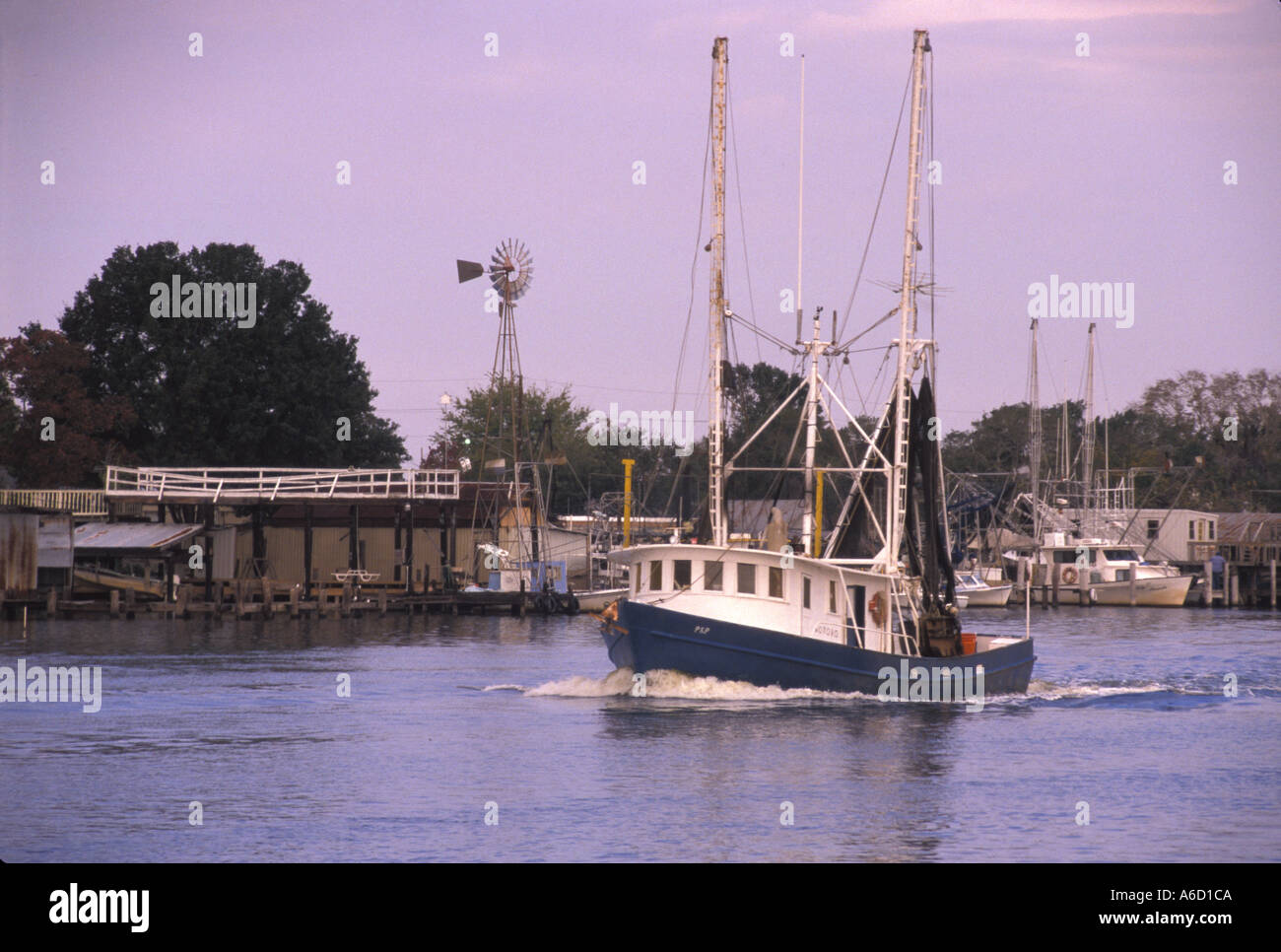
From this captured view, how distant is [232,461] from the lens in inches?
3472

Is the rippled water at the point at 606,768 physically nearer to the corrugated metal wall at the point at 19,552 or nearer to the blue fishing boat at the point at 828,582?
the blue fishing boat at the point at 828,582

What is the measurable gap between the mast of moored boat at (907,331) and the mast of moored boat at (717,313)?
4.02 meters

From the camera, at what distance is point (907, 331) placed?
38.8 m

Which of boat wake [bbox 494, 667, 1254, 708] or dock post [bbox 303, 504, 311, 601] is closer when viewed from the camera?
boat wake [bbox 494, 667, 1254, 708]

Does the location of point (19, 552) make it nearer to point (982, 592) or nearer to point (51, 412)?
point (51, 412)

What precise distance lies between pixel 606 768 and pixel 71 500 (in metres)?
53.8

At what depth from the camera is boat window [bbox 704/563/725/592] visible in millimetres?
35781

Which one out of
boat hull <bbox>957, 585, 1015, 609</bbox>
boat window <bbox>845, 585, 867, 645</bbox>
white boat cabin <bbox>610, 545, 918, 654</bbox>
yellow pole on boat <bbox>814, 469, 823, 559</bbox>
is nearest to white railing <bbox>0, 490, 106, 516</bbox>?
white boat cabin <bbox>610, 545, 918, 654</bbox>

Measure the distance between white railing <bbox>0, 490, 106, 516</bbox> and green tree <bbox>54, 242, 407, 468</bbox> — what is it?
9284 mm

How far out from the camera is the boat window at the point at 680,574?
118ft

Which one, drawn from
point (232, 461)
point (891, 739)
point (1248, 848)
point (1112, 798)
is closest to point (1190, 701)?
point (891, 739)

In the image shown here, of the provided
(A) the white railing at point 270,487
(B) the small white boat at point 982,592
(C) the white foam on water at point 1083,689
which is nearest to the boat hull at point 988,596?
(B) the small white boat at point 982,592

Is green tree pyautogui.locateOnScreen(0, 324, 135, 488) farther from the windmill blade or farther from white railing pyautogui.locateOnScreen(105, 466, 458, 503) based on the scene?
the windmill blade
